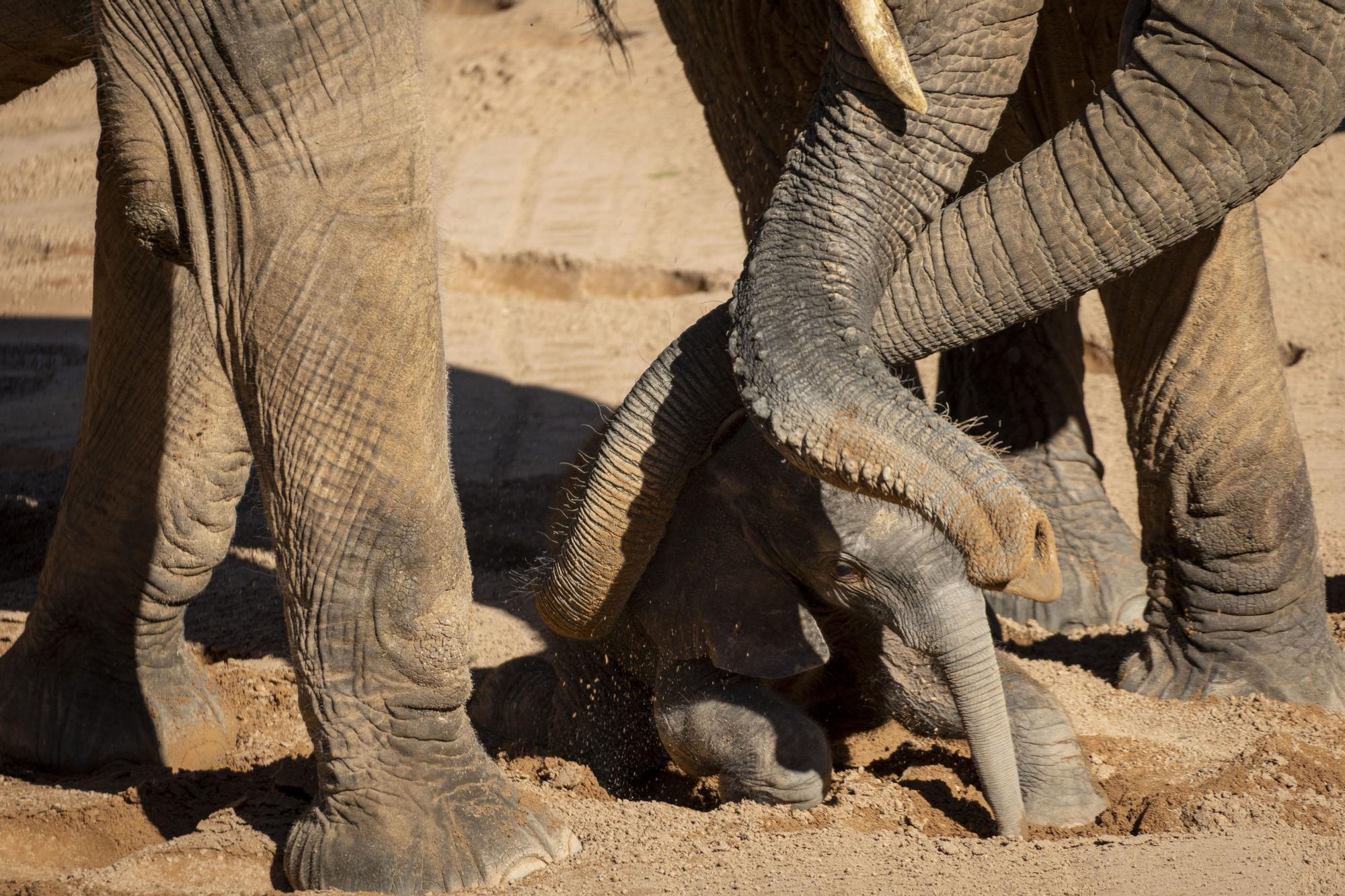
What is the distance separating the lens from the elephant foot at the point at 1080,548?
4.34m

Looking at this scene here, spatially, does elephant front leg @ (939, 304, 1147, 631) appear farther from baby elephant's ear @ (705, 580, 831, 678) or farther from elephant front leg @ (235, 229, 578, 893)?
elephant front leg @ (235, 229, 578, 893)

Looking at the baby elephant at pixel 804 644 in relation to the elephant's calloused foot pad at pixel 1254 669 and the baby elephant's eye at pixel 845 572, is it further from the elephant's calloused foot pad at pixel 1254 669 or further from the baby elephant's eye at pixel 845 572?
the elephant's calloused foot pad at pixel 1254 669

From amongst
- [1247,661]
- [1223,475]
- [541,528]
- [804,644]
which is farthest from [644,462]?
[541,528]

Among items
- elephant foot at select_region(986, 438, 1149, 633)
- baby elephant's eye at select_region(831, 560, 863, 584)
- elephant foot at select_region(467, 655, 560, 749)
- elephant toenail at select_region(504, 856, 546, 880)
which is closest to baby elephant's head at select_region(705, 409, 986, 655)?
baby elephant's eye at select_region(831, 560, 863, 584)

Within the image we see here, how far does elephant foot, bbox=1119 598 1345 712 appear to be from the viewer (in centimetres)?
352

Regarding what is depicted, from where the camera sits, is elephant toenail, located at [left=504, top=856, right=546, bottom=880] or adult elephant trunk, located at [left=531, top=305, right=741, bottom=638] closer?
elephant toenail, located at [left=504, top=856, right=546, bottom=880]

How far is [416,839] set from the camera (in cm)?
266

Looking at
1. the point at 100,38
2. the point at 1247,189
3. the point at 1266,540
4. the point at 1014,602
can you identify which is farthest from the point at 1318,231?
the point at 100,38

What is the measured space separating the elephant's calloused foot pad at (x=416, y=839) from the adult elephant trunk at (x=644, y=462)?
49 centimetres

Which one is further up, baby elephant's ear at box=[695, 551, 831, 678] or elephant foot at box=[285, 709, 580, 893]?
baby elephant's ear at box=[695, 551, 831, 678]

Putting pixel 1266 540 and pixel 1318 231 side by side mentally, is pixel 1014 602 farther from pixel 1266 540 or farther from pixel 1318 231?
pixel 1318 231

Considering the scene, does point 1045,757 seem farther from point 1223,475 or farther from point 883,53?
point 883,53

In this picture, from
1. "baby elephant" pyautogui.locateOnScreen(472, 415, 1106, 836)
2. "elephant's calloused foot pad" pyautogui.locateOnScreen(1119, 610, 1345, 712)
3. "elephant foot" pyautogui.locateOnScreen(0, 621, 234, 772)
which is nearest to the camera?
"baby elephant" pyautogui.locateOnScreen(472, 415, 1106, 836)

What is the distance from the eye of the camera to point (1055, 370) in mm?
4594
